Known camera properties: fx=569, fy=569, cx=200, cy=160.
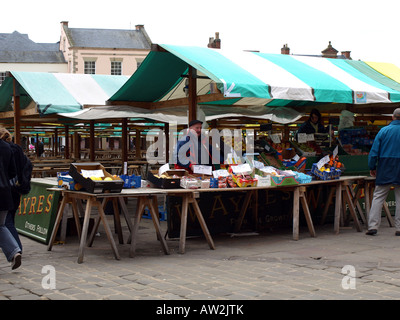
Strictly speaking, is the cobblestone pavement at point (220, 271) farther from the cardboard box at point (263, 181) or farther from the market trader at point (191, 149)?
the market trader at point (191, 149)

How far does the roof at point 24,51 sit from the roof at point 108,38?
288cm

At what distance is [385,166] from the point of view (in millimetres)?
9133

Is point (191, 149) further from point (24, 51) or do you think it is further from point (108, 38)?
point (24, 51)

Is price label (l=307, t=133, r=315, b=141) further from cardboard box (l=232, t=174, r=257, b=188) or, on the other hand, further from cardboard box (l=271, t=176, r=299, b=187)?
cardboard box (l=232, t=174, r=257, b=188)

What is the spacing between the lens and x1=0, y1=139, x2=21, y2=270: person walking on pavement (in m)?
6.56

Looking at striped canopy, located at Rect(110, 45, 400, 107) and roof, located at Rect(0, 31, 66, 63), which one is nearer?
striped canopy, located at Rect(110, 45, 400, 107)

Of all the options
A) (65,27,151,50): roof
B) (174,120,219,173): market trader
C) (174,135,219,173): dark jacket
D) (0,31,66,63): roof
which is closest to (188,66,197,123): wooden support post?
(174,120,219,173): market trader

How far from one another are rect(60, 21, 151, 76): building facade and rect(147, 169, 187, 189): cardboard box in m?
45.0

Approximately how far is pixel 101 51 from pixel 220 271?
48.4 metres

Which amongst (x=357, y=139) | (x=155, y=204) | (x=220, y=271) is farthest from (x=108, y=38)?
(x=220, y=271)

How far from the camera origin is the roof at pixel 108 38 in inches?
2093

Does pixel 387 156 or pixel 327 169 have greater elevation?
pixel 387 156

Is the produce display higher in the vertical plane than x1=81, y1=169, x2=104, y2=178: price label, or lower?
higher

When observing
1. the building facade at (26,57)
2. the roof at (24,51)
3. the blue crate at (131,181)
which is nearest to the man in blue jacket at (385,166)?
the blue crate at (131,181)
